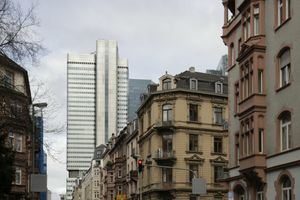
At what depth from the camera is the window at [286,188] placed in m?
29.3

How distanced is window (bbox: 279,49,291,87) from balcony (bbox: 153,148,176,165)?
41460mm

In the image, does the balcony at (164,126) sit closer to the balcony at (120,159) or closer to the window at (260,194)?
the balcony at (120,159)

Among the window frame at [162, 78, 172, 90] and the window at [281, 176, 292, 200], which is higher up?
the window frame at [162, 78, 172, 90]

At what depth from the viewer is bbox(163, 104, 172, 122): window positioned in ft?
242

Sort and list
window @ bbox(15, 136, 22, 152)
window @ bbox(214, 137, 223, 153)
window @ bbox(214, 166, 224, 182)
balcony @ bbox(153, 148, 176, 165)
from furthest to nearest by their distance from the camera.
A: window @ bbox(214, 137, 223, 153)
window @ bbox(214, 166, 224, 182)
balcony @ bbox(153, 148, 176, 165)
window @ bbox(15, 136, 22, 152)

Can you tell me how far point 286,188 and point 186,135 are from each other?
43.0 metres

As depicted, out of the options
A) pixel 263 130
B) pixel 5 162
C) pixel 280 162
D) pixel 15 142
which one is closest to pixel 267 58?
pixel 263 130

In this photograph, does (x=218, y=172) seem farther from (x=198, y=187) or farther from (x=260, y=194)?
(x=260, y=194)

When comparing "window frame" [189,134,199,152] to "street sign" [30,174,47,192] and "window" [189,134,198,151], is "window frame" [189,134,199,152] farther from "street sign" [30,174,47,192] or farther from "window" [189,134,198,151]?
"street sign" [30,174,47,192]

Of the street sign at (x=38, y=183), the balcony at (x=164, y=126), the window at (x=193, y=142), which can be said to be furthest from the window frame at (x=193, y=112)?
the street sign at (x=38, y=183)

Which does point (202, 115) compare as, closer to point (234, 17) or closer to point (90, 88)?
point (234, 17)

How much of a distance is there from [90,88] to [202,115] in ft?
389

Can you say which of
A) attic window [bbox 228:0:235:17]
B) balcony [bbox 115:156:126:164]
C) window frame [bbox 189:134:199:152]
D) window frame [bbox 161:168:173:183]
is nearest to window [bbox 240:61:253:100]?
attic window [bbox 228:0:235:17]

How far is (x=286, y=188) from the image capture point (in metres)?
29.7
